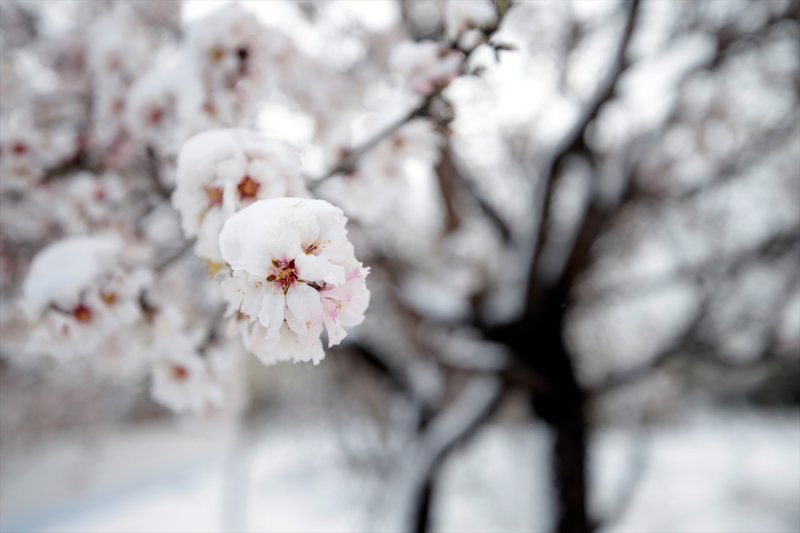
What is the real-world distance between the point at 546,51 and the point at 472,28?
289 centimetres

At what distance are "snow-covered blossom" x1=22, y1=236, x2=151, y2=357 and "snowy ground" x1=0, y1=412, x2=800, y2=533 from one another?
2162mm

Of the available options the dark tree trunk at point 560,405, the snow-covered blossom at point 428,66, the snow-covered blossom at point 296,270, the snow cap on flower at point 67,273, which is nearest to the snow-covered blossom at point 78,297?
the snow cap on flower at point 67,273

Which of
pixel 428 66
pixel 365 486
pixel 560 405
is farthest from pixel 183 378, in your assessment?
pixel 365 486

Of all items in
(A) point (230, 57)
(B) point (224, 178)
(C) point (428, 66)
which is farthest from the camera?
(A) point (230, 57)

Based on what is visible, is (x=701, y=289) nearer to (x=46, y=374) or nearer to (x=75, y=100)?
(x=75, y=100)

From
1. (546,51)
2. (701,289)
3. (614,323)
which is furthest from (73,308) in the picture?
(614,323)

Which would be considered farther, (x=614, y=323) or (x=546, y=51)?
(x=614, y=323)

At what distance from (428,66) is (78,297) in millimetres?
775

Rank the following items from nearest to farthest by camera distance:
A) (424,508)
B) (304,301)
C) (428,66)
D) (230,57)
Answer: (304,301)
(428,66)
(230,57)
(424,508)

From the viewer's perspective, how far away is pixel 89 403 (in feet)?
19.1

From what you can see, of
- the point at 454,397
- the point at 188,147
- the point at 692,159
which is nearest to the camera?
the point at 188,147

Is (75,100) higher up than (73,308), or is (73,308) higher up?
(75,100)

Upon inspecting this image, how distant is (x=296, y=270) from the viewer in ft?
1.63

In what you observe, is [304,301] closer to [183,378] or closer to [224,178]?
[224,178]
